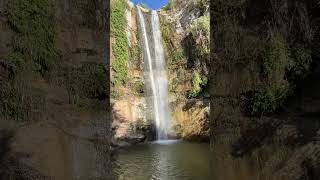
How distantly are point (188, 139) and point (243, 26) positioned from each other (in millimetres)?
11858

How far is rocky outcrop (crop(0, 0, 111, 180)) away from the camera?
133 inches

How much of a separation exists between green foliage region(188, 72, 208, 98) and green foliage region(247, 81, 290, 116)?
1345 centimetres

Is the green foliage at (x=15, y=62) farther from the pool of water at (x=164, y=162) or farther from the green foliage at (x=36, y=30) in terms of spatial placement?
the pool of water at (x=164, y=162)

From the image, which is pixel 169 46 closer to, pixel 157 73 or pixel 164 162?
pixel 157 73

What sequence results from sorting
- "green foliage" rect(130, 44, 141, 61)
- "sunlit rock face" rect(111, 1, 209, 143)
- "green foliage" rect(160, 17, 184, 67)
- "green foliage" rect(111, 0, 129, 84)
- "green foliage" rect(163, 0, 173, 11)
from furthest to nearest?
"green foliage" rect(163, 0, 173, 11)
"green foliage" rect(160, 17, 184, 67)
"green foliage" rect(130, 44, 141, 61)
"green foliage" rect(111, 0, 129, 84)
"sunlit rock face" rect(111, 1, 209, 143)

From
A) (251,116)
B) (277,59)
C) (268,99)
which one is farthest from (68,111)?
(277,59)

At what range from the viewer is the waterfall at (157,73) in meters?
15.9

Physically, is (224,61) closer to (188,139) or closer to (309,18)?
(309,18)

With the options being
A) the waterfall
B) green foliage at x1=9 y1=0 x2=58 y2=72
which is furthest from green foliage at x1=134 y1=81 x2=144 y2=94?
green foliage at x1=9 y1=0 x2=58 y2=72

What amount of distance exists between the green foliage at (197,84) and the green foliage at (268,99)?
1345cm

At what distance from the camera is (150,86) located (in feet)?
54.2

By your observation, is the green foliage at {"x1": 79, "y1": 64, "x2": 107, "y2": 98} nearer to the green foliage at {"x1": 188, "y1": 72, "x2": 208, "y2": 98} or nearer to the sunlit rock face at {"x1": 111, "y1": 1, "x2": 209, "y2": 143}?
the sunlit rock face at {"x1": 111, "y1": 1, "x2": 209, "y2": 143}

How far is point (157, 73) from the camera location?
1706cm

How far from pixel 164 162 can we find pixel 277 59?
7.59 meters
